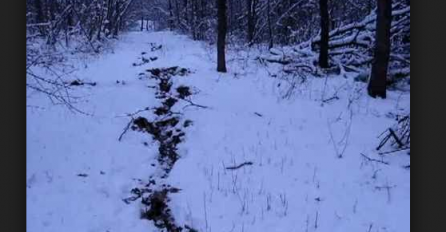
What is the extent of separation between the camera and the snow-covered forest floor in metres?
5.97

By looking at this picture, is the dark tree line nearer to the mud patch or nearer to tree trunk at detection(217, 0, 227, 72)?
tree trunk at detection(217, 0, 227, 72)

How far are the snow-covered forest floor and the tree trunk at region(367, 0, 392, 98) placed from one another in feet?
1.23

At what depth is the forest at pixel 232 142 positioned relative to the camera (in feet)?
20.0

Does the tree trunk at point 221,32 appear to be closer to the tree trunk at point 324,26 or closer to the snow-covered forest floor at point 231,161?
the snow-covered forest floor at point 231,161

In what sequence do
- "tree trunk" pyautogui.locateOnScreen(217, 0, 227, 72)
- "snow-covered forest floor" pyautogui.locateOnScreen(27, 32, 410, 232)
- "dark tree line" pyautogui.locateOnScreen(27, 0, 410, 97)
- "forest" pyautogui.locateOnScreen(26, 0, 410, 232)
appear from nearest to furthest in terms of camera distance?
"snow-covered forest floor" pyautogui.locateOnScreen(27, 32, 410, 232)
"forest" pyautogui.locateOnScreen(26, 0, 410, 232)
"dark tree line" pyautogui.locateOnScreen(27, 0, 410, 97)
"tree trunk" pyautogui.locateOnScreen(217, 0, 227, 72)

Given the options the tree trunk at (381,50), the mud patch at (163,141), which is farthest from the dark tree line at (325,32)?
the mud patch at (163,141)

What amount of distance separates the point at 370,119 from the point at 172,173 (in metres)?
4.59

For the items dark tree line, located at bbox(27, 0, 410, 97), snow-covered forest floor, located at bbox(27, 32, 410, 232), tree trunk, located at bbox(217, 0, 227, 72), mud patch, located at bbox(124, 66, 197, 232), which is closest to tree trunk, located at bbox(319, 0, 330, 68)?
dark tree line, located at bbox(27, 0, 410, 97)

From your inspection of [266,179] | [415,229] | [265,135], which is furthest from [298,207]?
[265,135]

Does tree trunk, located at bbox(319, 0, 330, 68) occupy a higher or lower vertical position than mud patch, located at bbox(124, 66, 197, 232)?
higher

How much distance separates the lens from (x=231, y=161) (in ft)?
25.1

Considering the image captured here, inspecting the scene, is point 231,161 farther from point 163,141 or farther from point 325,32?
point 325,32

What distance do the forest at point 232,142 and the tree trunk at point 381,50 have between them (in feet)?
0.09

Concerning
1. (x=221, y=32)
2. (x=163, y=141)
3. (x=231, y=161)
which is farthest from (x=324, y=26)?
(x=231, y=161)
